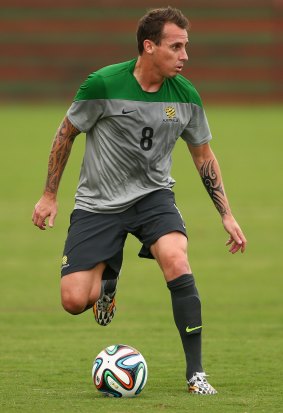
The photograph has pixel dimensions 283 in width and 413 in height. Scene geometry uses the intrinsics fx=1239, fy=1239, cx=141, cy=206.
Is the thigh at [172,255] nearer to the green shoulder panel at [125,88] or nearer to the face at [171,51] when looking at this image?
the green shoulder panel at [125,88]

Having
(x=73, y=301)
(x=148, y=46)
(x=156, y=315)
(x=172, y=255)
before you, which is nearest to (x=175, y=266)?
(x=172, y=255)

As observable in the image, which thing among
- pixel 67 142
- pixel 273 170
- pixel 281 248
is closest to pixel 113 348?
pixel 67 142

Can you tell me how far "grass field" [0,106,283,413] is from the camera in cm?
756

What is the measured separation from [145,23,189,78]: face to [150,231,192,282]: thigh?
1039 millimetres

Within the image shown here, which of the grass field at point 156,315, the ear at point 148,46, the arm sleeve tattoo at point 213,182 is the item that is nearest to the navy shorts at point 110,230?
the arm sleeve tattoo at point 213,182

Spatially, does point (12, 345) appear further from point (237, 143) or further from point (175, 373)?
point (237, 143)

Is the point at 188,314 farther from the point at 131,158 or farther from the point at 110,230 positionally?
the point at 131,158

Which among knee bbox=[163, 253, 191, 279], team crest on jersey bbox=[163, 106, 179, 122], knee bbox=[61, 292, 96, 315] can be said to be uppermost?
team crest on jersey bbox=[163, 106, 179, 122]

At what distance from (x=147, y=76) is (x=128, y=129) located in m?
0.36

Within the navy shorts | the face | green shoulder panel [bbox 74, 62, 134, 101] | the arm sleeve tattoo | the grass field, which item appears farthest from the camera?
the arm sleeve tattoo

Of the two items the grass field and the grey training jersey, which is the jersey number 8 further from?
the grass field

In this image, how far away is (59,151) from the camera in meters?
8.15

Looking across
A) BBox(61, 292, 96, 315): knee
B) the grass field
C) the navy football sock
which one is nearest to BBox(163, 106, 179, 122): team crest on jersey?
the navy football sock

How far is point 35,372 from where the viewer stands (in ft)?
27.8
